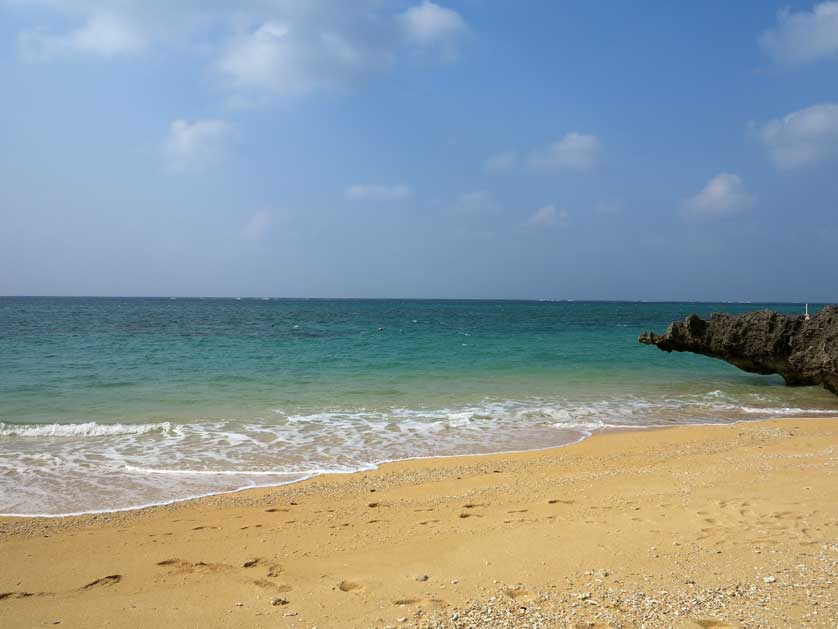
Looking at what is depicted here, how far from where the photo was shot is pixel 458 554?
15.6 ft

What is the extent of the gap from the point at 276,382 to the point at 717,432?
11.5 metres

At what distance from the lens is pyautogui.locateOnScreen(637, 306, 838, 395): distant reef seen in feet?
48.3

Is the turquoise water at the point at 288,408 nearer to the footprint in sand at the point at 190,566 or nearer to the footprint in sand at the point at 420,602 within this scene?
the footprint in sand at the point at 190,566

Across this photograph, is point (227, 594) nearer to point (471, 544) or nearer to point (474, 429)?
point (471, 544)

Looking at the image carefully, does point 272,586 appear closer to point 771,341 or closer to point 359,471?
point 359,471

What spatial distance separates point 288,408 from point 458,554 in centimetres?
840

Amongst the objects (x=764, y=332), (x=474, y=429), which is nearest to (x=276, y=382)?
(x=474, y=429)

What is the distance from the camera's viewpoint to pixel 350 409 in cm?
1251

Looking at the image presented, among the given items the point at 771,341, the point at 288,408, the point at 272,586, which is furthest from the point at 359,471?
the point at 771,341

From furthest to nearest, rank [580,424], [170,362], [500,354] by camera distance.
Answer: [500,354] < [170,362] < [580,424]

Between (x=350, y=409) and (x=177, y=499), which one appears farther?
(x=350, y=409)

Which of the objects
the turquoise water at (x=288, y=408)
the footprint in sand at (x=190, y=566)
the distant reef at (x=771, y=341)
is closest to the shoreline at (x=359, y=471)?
the turquoise water at (x=288, y=408)

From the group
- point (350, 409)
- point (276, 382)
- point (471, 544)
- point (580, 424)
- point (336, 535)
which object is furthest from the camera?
point (276, 382)

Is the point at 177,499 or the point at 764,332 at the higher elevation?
the point at 764,332
